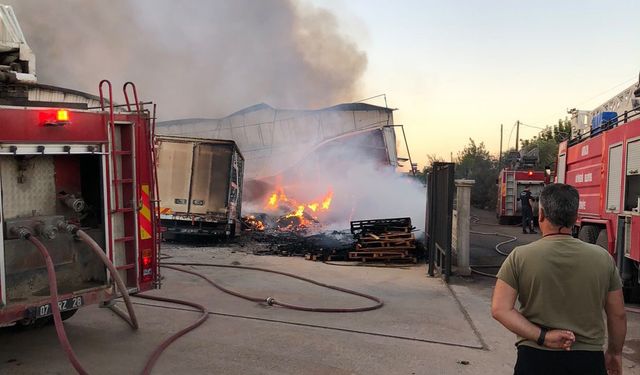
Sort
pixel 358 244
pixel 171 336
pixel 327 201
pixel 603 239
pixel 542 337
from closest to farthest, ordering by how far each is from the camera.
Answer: pixel 542 337
pixel 171 336
pixel 603 239
pixel 358 244
pixel 327 201

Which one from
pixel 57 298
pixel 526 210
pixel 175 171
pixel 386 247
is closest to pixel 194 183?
pixel 175 171

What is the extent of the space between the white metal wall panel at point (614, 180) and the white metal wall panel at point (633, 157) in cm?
27

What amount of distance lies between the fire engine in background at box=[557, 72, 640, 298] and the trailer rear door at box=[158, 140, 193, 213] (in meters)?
9.00

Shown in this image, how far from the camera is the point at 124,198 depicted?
4.72m

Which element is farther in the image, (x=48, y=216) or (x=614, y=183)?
(x=614, y=183)

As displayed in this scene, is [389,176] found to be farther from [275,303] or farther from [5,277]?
[5,277]

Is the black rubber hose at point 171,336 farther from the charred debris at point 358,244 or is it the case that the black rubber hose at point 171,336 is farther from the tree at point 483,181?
the tree at point 483,181

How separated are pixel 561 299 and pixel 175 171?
1178 centimetres

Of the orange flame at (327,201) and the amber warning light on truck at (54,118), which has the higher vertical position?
the amber warning light on truck at (54,118)

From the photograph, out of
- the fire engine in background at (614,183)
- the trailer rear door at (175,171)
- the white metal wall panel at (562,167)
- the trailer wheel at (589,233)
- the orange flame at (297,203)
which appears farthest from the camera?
the orange flame at (297,203)

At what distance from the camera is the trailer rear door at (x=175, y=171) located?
12.9 meters

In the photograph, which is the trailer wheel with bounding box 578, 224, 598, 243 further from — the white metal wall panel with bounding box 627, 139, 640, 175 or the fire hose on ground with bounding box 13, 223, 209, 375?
the fire hose on ground with bounding box 13, 223, 209, 375

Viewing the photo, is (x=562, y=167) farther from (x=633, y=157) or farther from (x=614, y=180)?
(x=633, y=157)

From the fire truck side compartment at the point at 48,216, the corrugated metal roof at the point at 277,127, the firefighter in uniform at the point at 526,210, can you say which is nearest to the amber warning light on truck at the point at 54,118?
the fire truck side compartment at the point at 48,216
